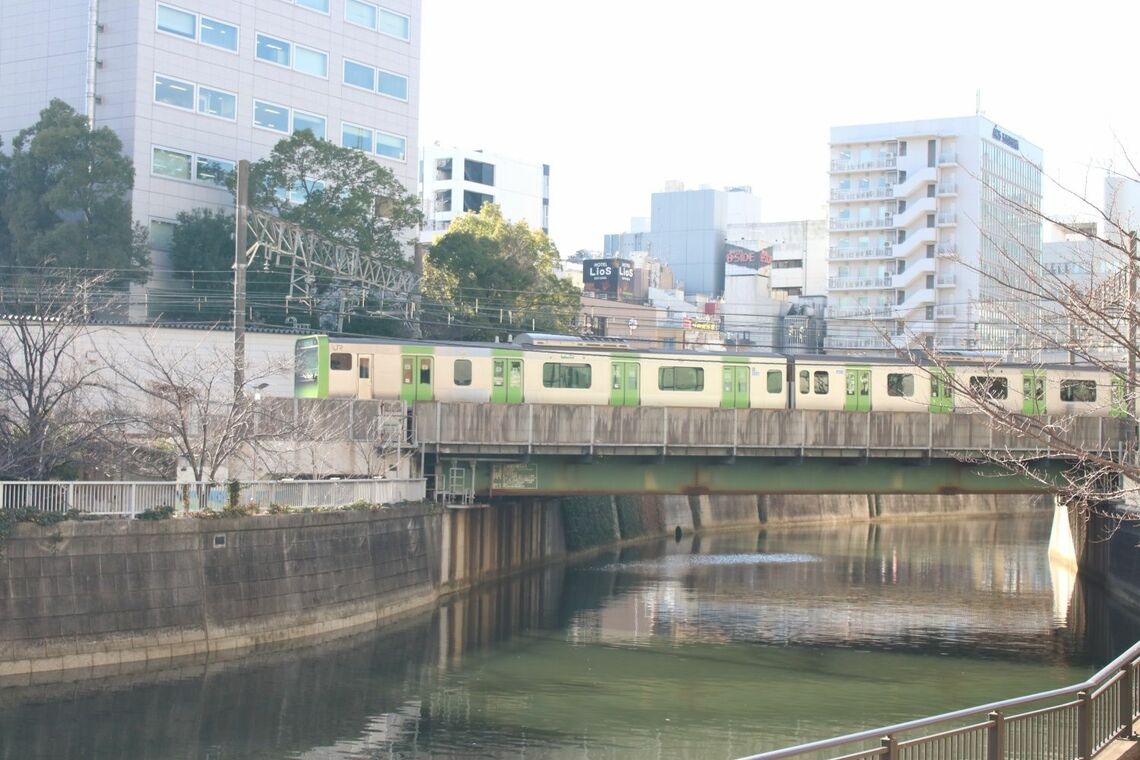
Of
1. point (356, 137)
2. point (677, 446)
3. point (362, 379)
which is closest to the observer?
point (677, 446)

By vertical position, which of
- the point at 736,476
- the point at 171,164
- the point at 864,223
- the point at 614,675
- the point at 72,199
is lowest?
the point at 614,675

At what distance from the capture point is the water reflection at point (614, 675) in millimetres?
24703

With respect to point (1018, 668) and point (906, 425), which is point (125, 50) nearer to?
point (906, 425)

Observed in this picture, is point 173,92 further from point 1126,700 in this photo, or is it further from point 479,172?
point 1126,700

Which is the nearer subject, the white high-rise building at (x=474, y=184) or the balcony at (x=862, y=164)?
the balcony at (x=862, y=164)

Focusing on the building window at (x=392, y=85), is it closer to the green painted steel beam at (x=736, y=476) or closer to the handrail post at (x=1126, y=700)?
the green painted steel beam at (x=736, y=476)

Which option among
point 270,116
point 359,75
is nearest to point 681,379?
point 270,116

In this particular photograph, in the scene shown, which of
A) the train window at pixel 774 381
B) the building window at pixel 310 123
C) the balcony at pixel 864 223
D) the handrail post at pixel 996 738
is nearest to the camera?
the handrail post at pixel 996 738

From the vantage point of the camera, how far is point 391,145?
2901 inches

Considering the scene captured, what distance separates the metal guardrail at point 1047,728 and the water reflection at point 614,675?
11.0 meters

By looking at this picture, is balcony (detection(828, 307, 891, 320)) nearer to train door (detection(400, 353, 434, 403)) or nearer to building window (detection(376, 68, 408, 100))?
building window (detection(376, 68, 408, 100))

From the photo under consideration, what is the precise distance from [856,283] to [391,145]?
41.9m

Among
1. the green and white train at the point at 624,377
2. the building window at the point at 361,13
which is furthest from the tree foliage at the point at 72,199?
the green and white train at the point at 624,377

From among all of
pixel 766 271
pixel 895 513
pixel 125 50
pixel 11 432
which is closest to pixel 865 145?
pixel 766 271
